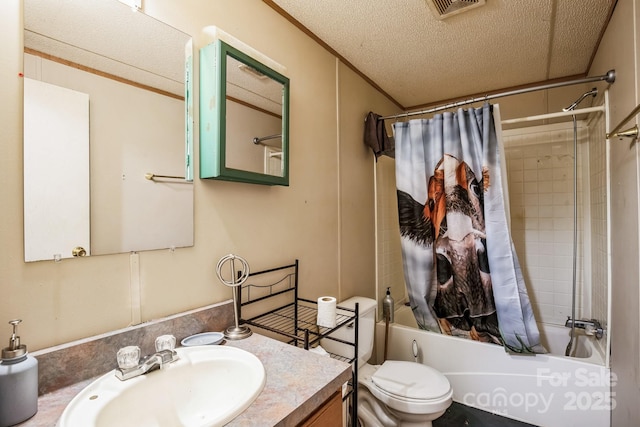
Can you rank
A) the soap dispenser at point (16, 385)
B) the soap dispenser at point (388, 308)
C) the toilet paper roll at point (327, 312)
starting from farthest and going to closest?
the soap dispenser at point (388, 308) < the toilet paper roll at point (327, 312) < the soap dispenser at point (16, 385)

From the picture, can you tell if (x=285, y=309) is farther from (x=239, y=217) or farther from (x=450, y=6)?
(x=450, y=6)

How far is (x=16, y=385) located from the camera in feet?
2.06

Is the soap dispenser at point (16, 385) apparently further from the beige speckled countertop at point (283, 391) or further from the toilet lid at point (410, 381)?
the toilet lid at point (410, 381)

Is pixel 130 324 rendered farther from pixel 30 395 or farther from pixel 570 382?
pixel 570 382

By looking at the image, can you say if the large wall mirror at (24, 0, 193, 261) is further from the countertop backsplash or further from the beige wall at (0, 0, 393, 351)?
the countertop backsplash

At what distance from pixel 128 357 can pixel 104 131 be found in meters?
0.66

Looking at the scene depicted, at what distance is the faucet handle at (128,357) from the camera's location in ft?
2.67

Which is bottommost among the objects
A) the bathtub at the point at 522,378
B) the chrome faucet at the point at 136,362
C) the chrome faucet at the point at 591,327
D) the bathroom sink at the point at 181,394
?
the bathtub at the point at 522,378

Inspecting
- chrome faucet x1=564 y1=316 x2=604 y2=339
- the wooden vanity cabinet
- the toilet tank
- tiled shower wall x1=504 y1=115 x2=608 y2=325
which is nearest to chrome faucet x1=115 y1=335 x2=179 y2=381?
the wooden vanity cabinet

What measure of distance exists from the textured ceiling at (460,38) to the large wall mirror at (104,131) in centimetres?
80

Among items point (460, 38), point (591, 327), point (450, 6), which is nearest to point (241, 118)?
point (450, 6)

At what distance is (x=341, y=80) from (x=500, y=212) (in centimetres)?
132

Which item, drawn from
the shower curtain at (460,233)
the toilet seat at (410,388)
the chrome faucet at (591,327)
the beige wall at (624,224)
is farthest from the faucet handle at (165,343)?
the chrome faucet at (591,327)

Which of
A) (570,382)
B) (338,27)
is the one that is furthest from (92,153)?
(570,382)
